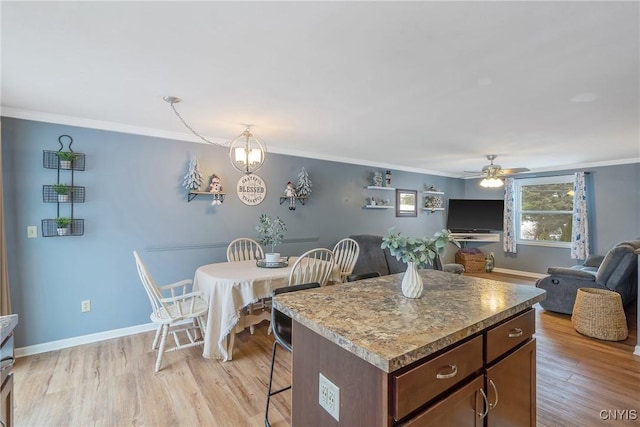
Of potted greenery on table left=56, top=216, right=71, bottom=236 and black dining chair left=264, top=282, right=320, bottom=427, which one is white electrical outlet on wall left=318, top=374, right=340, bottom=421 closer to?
black dining chair left=264, top=282, right=320, bottom=427

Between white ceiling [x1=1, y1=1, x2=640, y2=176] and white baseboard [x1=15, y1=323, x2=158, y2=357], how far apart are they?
2.16m

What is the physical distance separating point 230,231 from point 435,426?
3.36m

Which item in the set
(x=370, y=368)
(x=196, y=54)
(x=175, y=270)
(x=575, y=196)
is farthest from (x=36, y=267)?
(x=575, y=196)

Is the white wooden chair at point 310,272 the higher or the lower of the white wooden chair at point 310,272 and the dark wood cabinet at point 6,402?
the higher

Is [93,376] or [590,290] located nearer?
[93,376]

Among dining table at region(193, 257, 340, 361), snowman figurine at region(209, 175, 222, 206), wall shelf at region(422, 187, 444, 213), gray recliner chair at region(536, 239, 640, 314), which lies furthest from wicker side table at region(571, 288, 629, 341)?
snowman figurine at region(209, 175, 222, 206)

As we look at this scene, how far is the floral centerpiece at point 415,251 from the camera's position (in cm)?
153

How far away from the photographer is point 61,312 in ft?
9.64

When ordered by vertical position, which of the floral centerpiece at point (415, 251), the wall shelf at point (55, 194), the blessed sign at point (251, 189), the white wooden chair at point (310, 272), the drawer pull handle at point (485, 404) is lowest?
the drawer pull handle at point (485, 404)

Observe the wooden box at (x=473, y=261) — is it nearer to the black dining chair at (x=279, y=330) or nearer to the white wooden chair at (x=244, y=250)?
the white wooden chair at (x=244, y=250)

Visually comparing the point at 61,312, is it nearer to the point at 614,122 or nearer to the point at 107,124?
the point at 107,124

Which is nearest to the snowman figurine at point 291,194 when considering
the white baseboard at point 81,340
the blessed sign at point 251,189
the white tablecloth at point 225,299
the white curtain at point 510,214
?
the blessed sign at point 251,189

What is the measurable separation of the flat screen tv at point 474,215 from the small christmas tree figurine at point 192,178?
5.76 meters

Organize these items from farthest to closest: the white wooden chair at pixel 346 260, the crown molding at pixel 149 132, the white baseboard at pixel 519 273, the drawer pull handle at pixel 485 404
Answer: the white baseboard at pixel 519 273, the white wooden chair at pixel 346 260, the crown molding at pixel 149 132, the drawer pull handle at pixel 485 404
